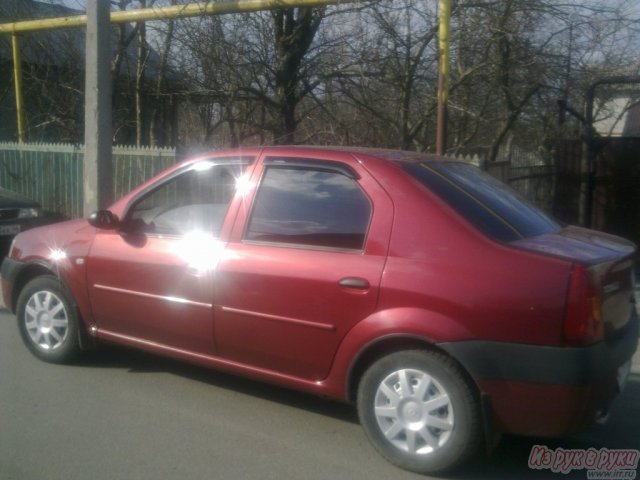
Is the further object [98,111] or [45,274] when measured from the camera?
[98,111]

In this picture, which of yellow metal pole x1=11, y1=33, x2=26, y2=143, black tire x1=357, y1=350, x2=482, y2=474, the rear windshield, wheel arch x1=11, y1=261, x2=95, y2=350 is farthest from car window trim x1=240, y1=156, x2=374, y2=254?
yellow metal pole x1=11, y1=33, x2=26, y2=143

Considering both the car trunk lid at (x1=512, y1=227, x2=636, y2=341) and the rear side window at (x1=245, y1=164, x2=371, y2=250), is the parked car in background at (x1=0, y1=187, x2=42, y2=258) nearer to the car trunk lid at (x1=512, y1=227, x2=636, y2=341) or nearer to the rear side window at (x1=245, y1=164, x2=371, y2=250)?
the rear side window at (x1=245, y1=164, x2=371, y2=250)

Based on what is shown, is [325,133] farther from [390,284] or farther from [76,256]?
[390,284]

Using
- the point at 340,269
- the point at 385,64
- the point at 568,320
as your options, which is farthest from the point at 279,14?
the point at 568,320

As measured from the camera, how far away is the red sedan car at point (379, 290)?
137 inches

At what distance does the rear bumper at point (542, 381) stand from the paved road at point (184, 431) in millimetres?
513

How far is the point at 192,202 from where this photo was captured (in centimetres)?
496

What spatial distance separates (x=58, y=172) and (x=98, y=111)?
14.9 ft

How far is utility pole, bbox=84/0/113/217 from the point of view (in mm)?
9180

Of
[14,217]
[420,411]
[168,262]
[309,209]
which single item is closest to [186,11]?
[14,217]

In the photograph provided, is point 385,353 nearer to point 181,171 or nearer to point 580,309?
point 580,309

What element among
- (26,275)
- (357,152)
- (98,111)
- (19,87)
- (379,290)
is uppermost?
(19,87)

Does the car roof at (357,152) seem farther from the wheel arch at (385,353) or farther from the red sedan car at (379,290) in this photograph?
the wheel arch at (385,353)

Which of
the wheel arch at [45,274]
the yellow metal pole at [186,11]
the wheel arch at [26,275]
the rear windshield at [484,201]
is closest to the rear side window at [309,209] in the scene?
the rear windshield at [484,201]
